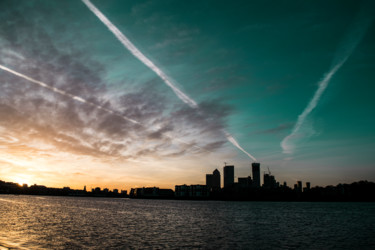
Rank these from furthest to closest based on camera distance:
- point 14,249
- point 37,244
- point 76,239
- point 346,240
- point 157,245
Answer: point 346,240
point 76,239
point 157,245
point 37,244
point 14,249

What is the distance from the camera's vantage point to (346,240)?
5453 cm

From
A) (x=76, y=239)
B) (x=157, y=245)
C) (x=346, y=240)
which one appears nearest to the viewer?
(x=157, y=245)

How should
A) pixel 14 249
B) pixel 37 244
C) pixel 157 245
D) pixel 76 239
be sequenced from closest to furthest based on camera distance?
1. pixel 14 249
2. pixel 37 244
3. pixel 157 245
4. pixel 76 239

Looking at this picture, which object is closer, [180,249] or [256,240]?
[180,249]

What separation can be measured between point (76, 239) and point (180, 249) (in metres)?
19.5

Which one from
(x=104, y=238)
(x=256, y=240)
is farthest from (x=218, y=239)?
(x=104, y=238)

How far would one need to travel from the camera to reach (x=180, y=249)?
134 feet

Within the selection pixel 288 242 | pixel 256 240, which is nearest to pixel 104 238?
pixel 256 240

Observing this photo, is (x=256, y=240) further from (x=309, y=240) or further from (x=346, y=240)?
(x=346, y=240)

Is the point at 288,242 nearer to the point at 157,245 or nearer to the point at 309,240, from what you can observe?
the point at 309,240

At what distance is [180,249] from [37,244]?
872 inches

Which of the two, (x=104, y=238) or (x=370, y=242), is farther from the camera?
(x=370, y=242)

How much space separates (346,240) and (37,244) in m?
58.7

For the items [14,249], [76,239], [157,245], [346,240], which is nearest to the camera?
[14,249]
